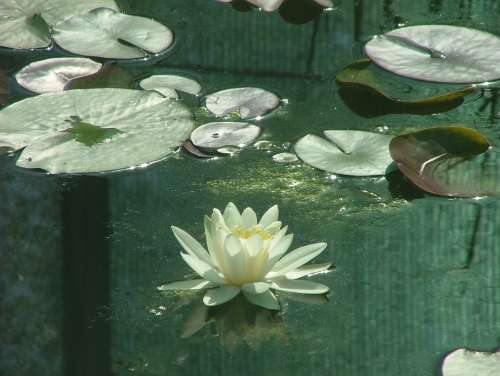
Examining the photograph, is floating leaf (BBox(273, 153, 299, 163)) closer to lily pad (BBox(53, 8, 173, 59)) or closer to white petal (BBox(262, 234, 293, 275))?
white petal (BBox(262, 234, 293, 275))

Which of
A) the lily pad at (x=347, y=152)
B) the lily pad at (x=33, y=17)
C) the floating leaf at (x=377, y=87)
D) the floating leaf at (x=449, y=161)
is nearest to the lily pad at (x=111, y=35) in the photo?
the lily pad at (x=33, y=17)

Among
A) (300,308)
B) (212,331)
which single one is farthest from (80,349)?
(300,308)

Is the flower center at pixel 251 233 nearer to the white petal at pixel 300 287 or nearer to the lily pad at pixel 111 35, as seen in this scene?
the white petal at pixel 300 287

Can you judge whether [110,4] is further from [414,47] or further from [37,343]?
[37,343]

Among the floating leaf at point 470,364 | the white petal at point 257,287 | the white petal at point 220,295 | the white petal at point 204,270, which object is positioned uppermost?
the white petal at point 204,270

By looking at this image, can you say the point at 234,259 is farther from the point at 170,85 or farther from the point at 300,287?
the point at 170,85

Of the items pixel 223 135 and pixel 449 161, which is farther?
pixel 223 135

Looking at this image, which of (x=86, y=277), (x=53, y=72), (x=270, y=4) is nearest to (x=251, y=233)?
(x=86, y=277)
